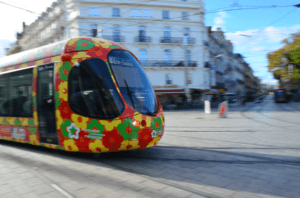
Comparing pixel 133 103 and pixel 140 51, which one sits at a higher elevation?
pixel 140 51

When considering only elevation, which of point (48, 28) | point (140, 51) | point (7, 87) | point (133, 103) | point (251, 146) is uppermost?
point (48, 28)

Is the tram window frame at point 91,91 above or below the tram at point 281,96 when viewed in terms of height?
above

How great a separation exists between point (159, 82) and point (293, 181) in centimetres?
3042

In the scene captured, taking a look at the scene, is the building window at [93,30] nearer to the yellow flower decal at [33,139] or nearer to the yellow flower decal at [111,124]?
the yellow flower decal at [33,139]

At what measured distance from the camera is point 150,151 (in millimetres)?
6566

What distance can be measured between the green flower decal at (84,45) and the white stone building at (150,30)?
25447mm

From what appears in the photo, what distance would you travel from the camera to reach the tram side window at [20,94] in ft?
21.4

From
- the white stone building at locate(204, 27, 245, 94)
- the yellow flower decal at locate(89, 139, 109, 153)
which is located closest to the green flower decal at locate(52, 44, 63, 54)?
the yellow flower decal at locate(89, 139, 109, 153)

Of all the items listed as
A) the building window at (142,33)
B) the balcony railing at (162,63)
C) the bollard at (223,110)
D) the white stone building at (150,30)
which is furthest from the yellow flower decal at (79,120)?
the building window at (142,33)

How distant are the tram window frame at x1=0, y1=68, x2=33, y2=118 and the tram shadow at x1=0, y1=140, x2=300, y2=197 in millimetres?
1041

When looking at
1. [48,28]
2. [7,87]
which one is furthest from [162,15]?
[7,87]

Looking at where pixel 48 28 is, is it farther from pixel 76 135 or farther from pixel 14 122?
pixel 76 135

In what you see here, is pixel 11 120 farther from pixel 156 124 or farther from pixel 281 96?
pixel 281 96

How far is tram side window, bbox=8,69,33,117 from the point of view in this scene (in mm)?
6512
